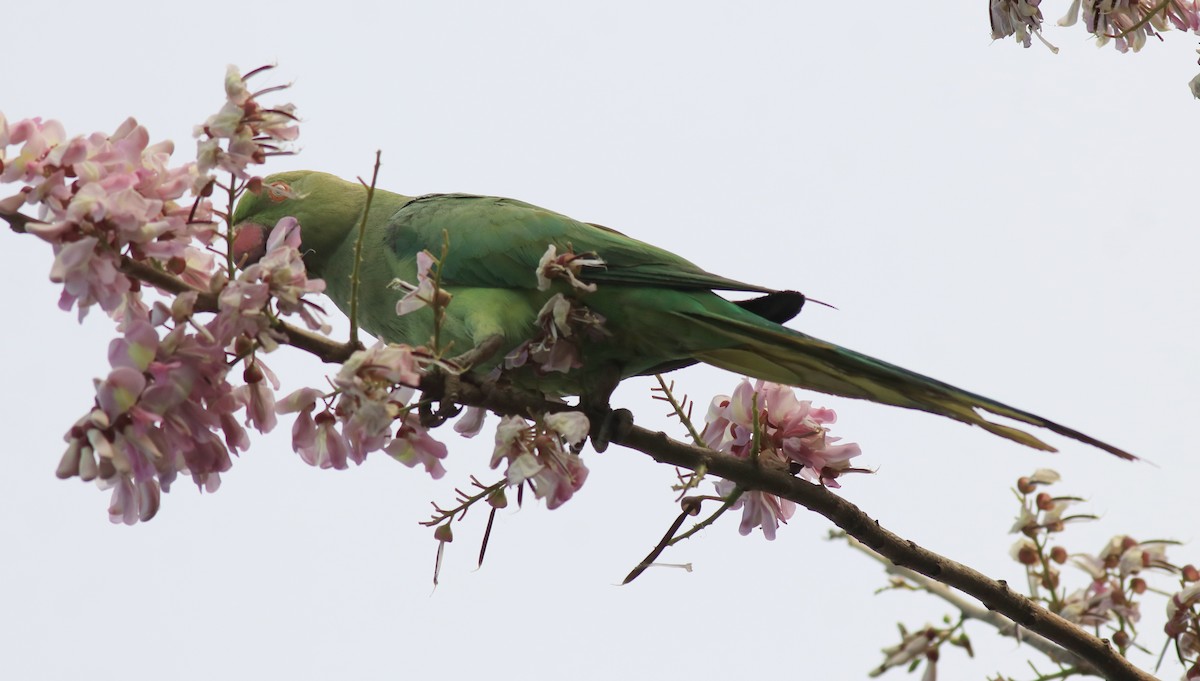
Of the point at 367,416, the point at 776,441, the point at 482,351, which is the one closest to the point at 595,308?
the point at 482,351

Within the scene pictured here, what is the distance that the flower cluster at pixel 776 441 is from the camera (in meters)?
2.99

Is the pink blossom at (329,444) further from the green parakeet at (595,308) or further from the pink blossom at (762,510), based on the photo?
the pink blossom at (762,510)

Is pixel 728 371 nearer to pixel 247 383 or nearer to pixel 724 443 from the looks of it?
pixel 724 443

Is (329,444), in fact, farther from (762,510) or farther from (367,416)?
(762,510)

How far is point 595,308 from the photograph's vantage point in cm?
336

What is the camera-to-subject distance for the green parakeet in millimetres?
2736

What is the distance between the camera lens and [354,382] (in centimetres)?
222

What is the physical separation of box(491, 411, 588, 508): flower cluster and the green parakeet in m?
0.30

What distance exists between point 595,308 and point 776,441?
0.69m

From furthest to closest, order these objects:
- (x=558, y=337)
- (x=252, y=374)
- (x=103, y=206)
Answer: (x=558, y=337), (x=252, y=374), (x=103, y=206)

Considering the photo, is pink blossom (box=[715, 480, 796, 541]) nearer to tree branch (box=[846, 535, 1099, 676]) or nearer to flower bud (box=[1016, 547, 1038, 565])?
tree branch (box=[846, 535, 1099, 676])

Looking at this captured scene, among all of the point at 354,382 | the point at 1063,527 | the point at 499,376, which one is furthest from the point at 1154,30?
the point at 354,382

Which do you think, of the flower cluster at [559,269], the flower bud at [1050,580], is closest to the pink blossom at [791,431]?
the flower cluster at [559,269]

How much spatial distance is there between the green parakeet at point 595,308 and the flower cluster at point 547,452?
0.30 m
